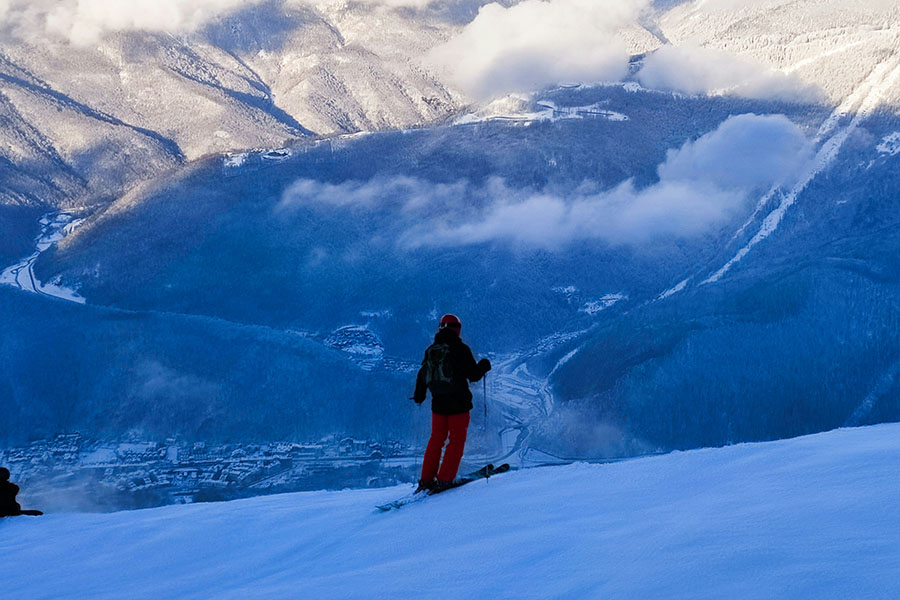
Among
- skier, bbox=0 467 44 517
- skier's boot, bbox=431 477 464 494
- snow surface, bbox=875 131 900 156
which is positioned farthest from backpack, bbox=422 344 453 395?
snow surface, bbox=875 131 900 156

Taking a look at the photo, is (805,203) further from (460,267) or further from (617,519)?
(617,519)

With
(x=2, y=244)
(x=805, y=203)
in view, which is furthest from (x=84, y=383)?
(x=805, y=203)

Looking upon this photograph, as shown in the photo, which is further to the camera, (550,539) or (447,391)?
(447,391)

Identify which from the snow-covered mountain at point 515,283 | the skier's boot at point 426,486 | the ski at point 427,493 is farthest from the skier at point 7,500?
the snow-covered mountain at point 515,283

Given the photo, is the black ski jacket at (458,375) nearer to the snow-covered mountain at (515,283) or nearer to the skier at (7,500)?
the skier at (7,500)

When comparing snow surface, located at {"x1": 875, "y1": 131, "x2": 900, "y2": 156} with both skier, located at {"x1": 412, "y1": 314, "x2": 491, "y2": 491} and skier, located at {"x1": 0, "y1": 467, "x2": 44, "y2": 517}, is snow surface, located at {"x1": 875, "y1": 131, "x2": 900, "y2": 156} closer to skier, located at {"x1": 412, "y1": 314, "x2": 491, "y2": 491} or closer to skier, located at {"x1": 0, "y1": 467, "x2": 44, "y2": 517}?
skier, located at {"x1": 412, "y1": 314, "x2": 491, "y2": 491}

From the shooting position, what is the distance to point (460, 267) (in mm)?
142750

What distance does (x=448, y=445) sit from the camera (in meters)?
12.6

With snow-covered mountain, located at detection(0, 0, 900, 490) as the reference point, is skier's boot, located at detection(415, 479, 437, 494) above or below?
below

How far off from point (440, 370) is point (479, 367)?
573 millimetres

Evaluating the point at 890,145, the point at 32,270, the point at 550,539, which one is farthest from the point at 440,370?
the point at 890,145

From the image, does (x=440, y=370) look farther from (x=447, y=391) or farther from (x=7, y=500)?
(x=7, y=500)

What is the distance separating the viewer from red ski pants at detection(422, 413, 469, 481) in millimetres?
12266

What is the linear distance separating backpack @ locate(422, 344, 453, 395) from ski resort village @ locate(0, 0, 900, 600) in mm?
46
